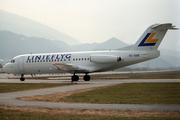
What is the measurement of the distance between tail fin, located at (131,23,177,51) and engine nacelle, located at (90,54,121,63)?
3.70 m

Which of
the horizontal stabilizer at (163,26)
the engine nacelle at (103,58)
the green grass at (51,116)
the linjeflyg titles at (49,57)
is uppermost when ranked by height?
the horizontal stabilizer at (163,26)

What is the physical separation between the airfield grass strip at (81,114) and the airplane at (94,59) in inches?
888

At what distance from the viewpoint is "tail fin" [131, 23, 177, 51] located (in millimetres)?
33312

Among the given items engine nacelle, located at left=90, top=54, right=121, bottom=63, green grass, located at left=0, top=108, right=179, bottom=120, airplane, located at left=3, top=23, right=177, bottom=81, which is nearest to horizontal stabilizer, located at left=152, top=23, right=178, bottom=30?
airplane, located at left=3, top=23, right=177, bottom=81

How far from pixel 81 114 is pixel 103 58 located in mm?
24600

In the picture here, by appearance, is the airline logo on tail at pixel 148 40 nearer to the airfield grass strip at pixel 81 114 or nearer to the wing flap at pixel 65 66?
the wing flap at pixel 65 66

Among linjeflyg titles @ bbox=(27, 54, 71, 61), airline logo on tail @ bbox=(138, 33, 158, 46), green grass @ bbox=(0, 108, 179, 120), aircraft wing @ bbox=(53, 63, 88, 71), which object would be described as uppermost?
airline logo on tail @ bbox=(138, 33, 158, 46)

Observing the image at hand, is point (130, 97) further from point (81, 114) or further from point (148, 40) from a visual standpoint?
point (148, 40)

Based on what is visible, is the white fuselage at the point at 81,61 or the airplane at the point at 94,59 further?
the white fuselage at the point at 81,61

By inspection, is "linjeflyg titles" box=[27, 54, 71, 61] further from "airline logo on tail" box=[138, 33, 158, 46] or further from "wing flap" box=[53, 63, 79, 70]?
"airline logo on tail" box=[138, 33, 158, 46]

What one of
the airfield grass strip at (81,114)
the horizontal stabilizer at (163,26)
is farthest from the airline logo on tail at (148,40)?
the airfield grass strip at (81,114)

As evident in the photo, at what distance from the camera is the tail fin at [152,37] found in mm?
33312

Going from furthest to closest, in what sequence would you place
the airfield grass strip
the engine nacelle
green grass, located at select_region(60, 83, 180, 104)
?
the engine nacelle < green grass, located at select_region(60, 83, 180, 104) < the airfield grass strip

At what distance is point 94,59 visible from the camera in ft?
121
